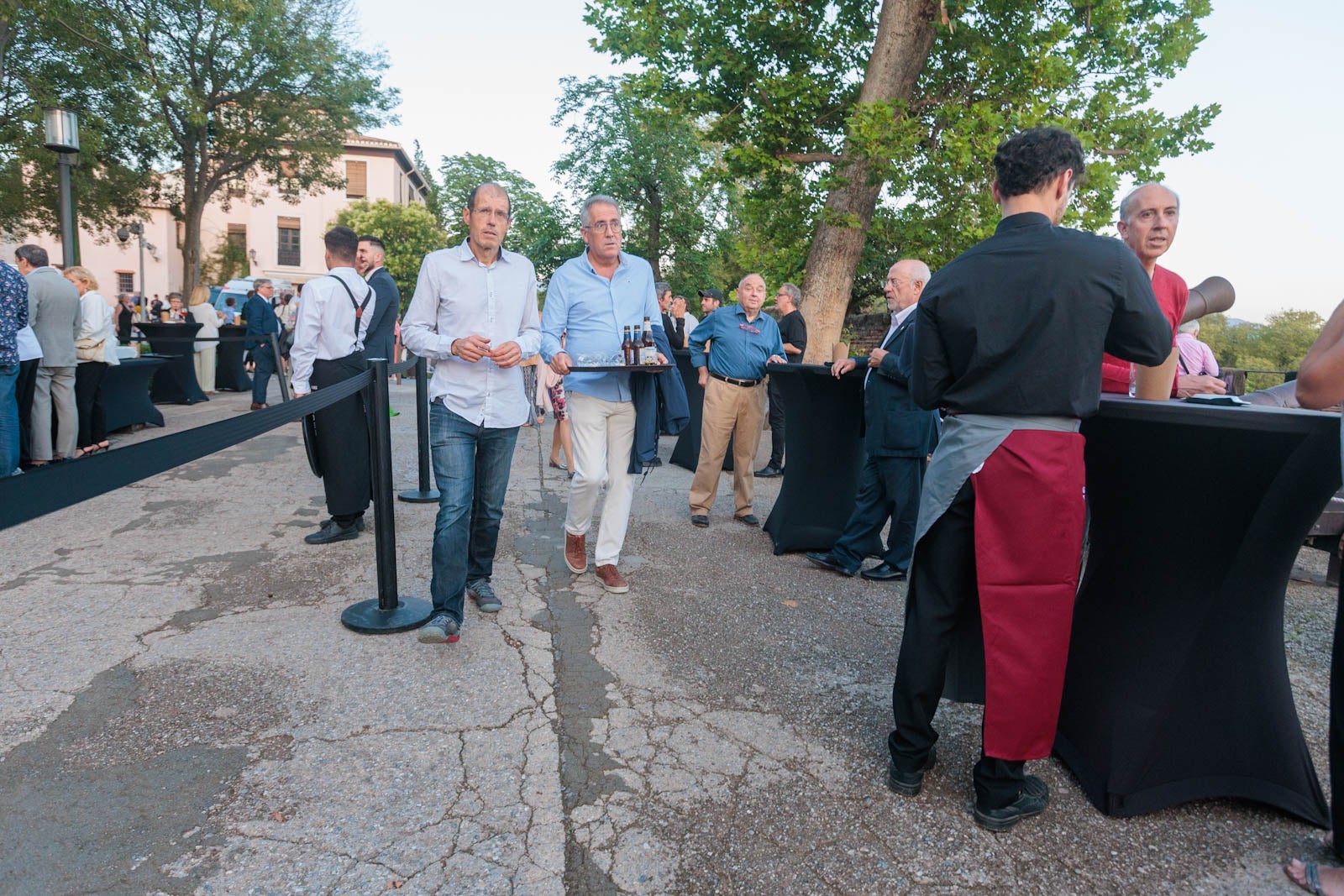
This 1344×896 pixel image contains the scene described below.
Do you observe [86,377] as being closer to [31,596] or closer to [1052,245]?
[31,596]

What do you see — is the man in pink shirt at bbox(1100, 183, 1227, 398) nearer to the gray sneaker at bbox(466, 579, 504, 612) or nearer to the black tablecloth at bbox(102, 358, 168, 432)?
the gray sneaker at bbox(466, 579, 504, 612)

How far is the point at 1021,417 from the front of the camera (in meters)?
2.52

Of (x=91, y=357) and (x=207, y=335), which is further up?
(x=207, y=335)

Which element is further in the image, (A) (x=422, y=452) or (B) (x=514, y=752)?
(A) (x=422, y=452)

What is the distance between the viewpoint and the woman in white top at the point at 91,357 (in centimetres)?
875

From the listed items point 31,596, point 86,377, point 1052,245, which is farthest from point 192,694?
point 86,377

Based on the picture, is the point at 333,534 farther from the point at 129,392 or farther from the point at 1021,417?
the point at 129,392

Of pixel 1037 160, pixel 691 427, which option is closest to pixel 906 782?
pixel 1037 160

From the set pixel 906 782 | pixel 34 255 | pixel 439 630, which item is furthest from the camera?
pixel 34 255

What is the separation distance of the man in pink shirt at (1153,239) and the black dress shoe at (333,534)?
468cm

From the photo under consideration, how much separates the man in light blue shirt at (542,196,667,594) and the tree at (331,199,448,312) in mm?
46593

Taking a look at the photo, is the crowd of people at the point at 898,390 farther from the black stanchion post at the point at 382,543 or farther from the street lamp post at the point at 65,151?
the street lamp post at the point at 65,151

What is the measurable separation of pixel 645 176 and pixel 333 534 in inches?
902

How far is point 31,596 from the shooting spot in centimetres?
450
